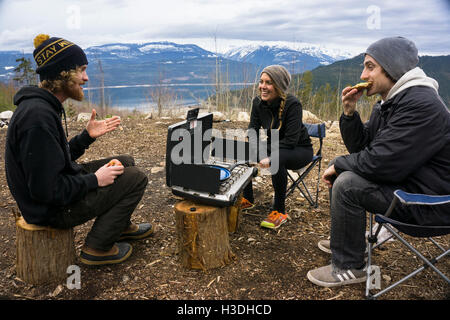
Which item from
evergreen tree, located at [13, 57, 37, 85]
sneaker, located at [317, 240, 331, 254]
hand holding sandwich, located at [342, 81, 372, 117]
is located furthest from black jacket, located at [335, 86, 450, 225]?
evergreen tree, located at [13, 57, 37, 85]

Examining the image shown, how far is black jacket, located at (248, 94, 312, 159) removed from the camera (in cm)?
348

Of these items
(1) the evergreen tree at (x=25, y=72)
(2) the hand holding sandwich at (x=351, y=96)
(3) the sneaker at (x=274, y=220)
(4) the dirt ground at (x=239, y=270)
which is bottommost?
(4) the dirt ground at (x=239, y=270)

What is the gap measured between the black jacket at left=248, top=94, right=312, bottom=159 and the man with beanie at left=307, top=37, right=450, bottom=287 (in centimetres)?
99

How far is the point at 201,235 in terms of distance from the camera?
2.54m

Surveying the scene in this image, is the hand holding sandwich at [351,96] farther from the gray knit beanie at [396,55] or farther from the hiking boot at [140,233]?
the hiking boot at [140,233]

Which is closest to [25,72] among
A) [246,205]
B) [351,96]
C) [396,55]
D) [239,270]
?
[246,205]

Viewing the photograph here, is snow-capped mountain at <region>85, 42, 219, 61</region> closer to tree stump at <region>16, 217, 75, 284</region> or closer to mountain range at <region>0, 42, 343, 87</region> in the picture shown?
mountain range at <region>0, 42, 343, 87</region>

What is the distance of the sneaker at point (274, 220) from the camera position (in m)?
3.32

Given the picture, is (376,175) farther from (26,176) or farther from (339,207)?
(26,176)

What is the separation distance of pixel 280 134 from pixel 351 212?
4.94 feet

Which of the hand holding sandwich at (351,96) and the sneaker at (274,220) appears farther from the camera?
the sneaker at (274,220)

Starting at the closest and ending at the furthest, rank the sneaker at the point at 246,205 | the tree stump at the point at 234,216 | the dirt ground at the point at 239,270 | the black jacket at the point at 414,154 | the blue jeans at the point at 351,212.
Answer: the black jacket at the point at 414,154
the blue jeans at the point at 351,212
the dirt ground at the point at 239,270
the tree stump at the point at 234,216
the sneaker at the point at 246,205

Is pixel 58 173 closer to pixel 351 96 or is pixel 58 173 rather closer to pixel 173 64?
pixel 351 96

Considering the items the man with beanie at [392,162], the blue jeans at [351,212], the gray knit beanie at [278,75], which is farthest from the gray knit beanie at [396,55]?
the gray knit beanie at [278,75]
